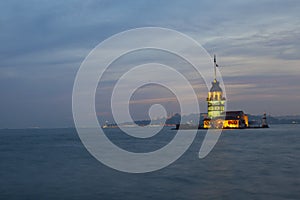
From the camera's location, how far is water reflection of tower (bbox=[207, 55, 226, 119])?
164 m

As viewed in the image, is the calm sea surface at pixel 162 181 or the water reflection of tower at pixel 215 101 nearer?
the calm sea surface at pixel 162 181

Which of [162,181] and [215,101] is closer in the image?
[162,181]

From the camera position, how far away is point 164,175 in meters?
32.5

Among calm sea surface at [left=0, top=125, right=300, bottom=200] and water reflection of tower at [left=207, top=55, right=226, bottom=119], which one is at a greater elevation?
water reflection of tower at [left=207, top=55, right=226, bottom=119]

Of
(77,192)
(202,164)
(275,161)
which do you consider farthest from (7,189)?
(275,161)

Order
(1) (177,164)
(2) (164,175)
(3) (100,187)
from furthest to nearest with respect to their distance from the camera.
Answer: (1) (177,164), (2) (164,175), (3) (100,187)

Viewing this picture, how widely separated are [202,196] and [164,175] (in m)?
8.43

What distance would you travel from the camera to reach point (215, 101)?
168 metres

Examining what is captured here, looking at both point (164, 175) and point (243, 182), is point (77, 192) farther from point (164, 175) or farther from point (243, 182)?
point (243, 182)

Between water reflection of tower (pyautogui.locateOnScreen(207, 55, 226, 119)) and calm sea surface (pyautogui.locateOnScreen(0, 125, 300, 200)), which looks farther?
water reflection of tower (pyautogui.locateOnScreen(207, 55, 226, 119))

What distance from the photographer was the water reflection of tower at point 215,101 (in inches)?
6437

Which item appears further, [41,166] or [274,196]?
[41,166]

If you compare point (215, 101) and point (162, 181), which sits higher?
point (215, 101)

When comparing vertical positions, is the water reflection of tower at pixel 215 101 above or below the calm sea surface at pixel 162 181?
above
